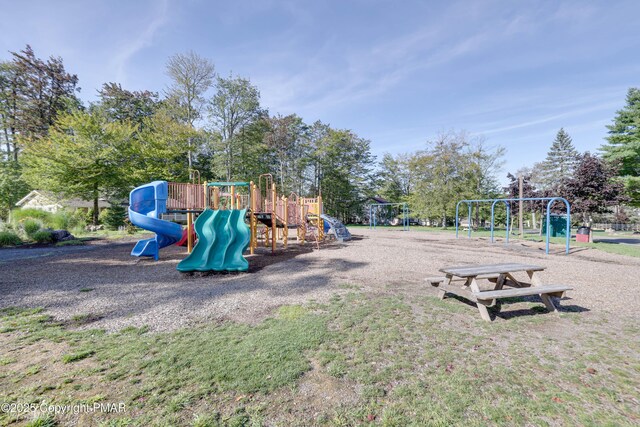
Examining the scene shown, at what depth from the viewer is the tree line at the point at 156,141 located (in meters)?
20.3

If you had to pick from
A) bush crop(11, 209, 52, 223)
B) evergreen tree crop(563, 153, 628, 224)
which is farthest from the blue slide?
evergreen tree crop(563, 153, 628, 224)

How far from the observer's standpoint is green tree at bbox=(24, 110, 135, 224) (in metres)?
19.4

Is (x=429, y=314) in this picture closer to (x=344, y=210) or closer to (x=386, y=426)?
(x=386, y=426)

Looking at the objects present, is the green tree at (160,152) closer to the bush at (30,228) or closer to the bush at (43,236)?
the bush at (30,228)

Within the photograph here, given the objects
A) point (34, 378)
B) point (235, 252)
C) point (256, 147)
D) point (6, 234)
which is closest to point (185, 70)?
point (256, 147)

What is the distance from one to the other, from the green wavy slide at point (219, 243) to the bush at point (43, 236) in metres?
10.5

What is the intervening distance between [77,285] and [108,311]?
2.51m

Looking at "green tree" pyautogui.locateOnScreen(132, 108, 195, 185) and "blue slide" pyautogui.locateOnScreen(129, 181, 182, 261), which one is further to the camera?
"green tree" pyautogui.locateOnScreen(132, 108, 195, 185)

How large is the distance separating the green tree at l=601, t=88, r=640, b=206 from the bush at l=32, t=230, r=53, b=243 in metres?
39.6

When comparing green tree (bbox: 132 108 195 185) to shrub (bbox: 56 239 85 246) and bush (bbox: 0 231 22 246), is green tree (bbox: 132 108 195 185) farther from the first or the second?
bush (bbox: 0 231 22 246)

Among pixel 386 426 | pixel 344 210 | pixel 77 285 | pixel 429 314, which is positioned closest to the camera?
pixel 386 426

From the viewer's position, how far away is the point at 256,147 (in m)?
32.8

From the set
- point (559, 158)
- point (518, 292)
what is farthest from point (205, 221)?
point (559, 158)

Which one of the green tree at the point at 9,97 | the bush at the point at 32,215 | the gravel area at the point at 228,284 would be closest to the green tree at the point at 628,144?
the gravel area at the point at 228,284
